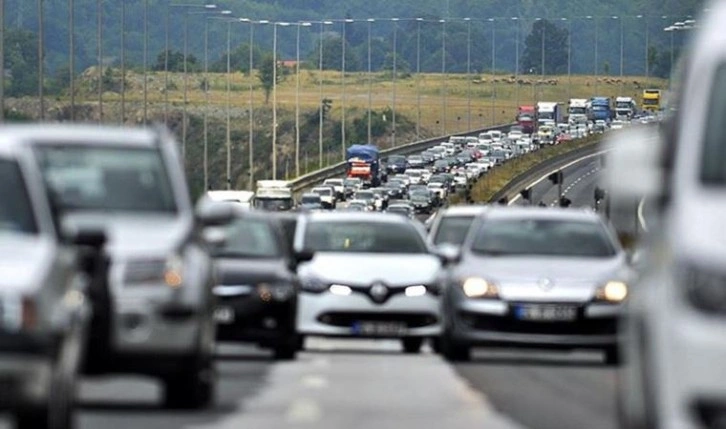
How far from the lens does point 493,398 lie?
2288 cm

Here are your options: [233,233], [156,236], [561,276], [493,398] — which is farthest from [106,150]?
[233,233]

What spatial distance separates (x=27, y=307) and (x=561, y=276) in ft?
45.9

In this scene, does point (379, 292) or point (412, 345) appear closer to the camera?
point (379, 292)

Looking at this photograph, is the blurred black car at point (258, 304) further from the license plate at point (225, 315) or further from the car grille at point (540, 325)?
the car grille at point (540, 325)

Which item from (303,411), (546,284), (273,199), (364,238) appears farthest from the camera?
(273,199)

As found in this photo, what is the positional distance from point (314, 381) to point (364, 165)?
14889 centimetres

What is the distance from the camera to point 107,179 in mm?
20797

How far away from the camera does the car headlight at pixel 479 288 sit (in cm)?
2825

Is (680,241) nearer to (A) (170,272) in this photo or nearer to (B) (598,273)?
(A) (170,272)

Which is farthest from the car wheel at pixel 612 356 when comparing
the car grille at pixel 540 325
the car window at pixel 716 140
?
the car window at pixel 716 140

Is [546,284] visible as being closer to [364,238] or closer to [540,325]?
[540,325]

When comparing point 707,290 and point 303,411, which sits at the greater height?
point 707,290

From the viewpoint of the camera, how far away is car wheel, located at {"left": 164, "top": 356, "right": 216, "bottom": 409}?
1998 cm

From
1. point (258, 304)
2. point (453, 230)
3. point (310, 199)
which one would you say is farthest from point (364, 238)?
point (310, 199)
